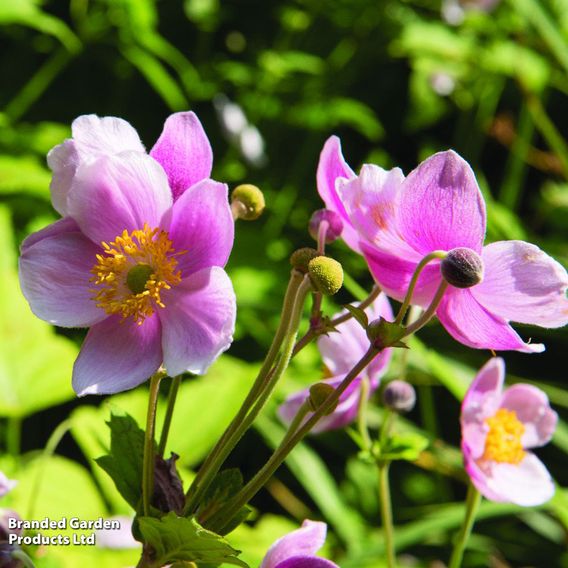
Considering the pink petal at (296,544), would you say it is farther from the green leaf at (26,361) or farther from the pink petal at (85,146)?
the green leaf at (26,361)

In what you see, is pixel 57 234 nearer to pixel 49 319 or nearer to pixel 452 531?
pixel 49 319

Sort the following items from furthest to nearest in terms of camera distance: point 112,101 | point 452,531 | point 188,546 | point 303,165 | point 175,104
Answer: point 112,101, point 303,165, point 175,104, point 452,531, point 188,546

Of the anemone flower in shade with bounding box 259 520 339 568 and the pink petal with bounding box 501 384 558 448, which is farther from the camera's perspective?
the pink petal with bounding box 501 384 558 448

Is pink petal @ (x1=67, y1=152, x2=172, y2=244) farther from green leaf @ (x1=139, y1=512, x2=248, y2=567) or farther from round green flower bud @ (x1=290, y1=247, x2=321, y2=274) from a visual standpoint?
green leaf @ (x1=139, y1=512, x2=248, y2=567)

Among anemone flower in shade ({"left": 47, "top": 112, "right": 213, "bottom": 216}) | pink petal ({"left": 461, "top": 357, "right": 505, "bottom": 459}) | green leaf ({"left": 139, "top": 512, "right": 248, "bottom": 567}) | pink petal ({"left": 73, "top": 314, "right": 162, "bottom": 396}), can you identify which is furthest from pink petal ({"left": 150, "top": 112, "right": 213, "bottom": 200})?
pink petal ({"left": 461, "top": 357, "right": 505, "bottom": 459})

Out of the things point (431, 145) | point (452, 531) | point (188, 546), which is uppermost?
point (188, 546)

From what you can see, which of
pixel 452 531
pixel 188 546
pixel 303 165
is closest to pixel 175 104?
pixel 303 165
